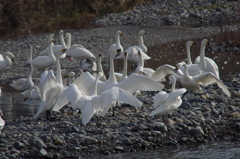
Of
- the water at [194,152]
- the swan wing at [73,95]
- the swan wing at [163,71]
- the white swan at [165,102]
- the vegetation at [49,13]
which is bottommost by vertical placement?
the water at [194,152]

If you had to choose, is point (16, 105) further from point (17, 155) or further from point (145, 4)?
point (145, 4)

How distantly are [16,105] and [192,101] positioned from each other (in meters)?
3.94

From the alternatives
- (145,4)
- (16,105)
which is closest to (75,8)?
(145,4)

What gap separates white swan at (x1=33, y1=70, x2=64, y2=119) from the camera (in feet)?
25.5

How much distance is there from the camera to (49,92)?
800 centimetres

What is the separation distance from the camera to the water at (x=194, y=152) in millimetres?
6351

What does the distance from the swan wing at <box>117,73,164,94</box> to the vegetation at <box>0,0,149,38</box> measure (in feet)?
49.2

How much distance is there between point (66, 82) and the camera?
492 inches

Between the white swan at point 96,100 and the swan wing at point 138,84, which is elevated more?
the swan wing at point 138,84

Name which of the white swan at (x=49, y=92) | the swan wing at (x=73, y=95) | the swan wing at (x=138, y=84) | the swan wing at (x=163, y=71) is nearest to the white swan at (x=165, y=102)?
the swan wing at (x=138, y=84)

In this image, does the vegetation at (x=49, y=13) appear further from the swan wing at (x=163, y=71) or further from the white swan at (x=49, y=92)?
the white swan at (x=49, y=92)

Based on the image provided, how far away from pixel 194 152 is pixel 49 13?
79.9ft

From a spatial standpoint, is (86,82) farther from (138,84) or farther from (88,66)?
(88,66)

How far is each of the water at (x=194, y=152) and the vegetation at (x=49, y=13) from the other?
660 inches
